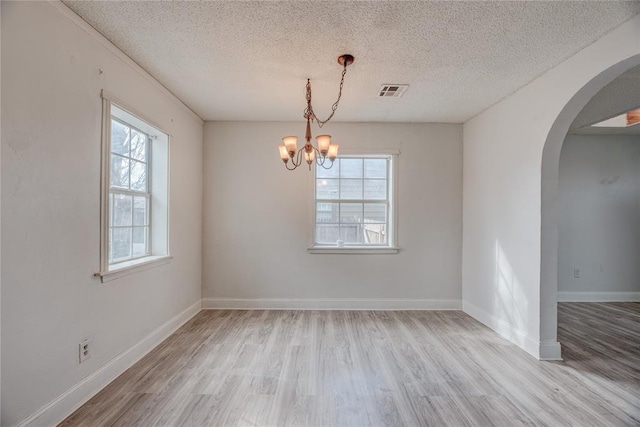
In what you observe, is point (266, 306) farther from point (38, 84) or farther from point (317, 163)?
point (38, 84)

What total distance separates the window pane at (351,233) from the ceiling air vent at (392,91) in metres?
1.79

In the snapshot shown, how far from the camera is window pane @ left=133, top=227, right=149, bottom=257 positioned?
282 cm

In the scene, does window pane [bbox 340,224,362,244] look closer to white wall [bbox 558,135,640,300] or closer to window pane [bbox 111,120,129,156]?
window pane [bbox 111,120,129,156]

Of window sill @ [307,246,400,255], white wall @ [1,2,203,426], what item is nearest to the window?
window sill @ [307,246,400,255]

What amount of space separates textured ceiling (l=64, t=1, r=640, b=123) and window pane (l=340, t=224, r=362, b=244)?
1.74 metres

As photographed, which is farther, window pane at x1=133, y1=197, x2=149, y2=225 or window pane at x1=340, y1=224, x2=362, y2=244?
window pane at x1=340, y1=224, x2=362, y2=244

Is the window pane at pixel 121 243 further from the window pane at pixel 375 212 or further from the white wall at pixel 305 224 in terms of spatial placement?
the window pane at pixel 375 212

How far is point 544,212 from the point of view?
8.77 ft

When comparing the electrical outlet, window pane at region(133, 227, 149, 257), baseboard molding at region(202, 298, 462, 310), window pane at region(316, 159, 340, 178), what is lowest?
baseboard molding at region(202, 298, 462, 310)

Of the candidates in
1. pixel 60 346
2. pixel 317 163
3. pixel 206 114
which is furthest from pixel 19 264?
pixel 317 163

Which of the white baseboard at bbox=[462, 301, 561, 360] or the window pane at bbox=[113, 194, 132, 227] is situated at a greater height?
the window pane at bbox=[113, 194, 132, 227]

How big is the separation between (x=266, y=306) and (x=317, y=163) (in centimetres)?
207

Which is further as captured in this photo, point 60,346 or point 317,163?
point 317,163

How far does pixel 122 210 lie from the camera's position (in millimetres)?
2629
